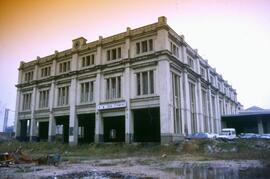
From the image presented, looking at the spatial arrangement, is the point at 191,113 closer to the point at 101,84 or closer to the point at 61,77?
the point at 101,84

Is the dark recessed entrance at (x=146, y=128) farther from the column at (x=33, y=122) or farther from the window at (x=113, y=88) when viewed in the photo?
the column at (x=33, y=122)

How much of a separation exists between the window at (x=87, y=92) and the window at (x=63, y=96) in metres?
4.04

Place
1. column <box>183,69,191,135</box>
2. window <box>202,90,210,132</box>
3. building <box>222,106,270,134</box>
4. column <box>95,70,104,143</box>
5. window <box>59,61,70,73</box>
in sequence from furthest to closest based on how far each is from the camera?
building <box>222,106,270,134</box>, window <box>202,90,210,132</box>, window <box>59,61,70,73</box>, column <box>95,70,104,143</box>, column <box>183,69,191,135</box>

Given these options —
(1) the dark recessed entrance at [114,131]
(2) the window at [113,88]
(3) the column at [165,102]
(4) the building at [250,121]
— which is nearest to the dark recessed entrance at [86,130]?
(1) the dark recessed entrance at [114,131]

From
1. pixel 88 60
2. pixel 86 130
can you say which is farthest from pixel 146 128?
pixel 88 60

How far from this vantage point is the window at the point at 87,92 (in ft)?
134

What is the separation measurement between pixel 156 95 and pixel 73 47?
21105mm

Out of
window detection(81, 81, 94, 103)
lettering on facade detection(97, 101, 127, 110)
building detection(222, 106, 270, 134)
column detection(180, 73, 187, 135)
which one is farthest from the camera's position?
building detection(222, 106, 270, 134)

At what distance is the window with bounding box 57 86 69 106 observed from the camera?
44.3 m

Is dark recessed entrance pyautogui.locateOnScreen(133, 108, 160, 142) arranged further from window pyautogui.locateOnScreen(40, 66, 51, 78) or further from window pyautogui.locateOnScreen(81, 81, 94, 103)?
window pyautogui.locateOnScreen(40, 66, 51, 78)

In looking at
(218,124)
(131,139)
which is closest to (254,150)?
(131,139)

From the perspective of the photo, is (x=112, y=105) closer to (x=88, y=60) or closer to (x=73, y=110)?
(x=73, y=110)

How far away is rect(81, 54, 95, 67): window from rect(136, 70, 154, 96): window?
10.5 metres

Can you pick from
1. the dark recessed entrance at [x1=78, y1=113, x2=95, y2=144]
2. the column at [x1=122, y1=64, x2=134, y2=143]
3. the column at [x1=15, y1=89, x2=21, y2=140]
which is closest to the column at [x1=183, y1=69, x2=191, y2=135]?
the column at [x1=122, y1=64, x2=134, y2=143]
